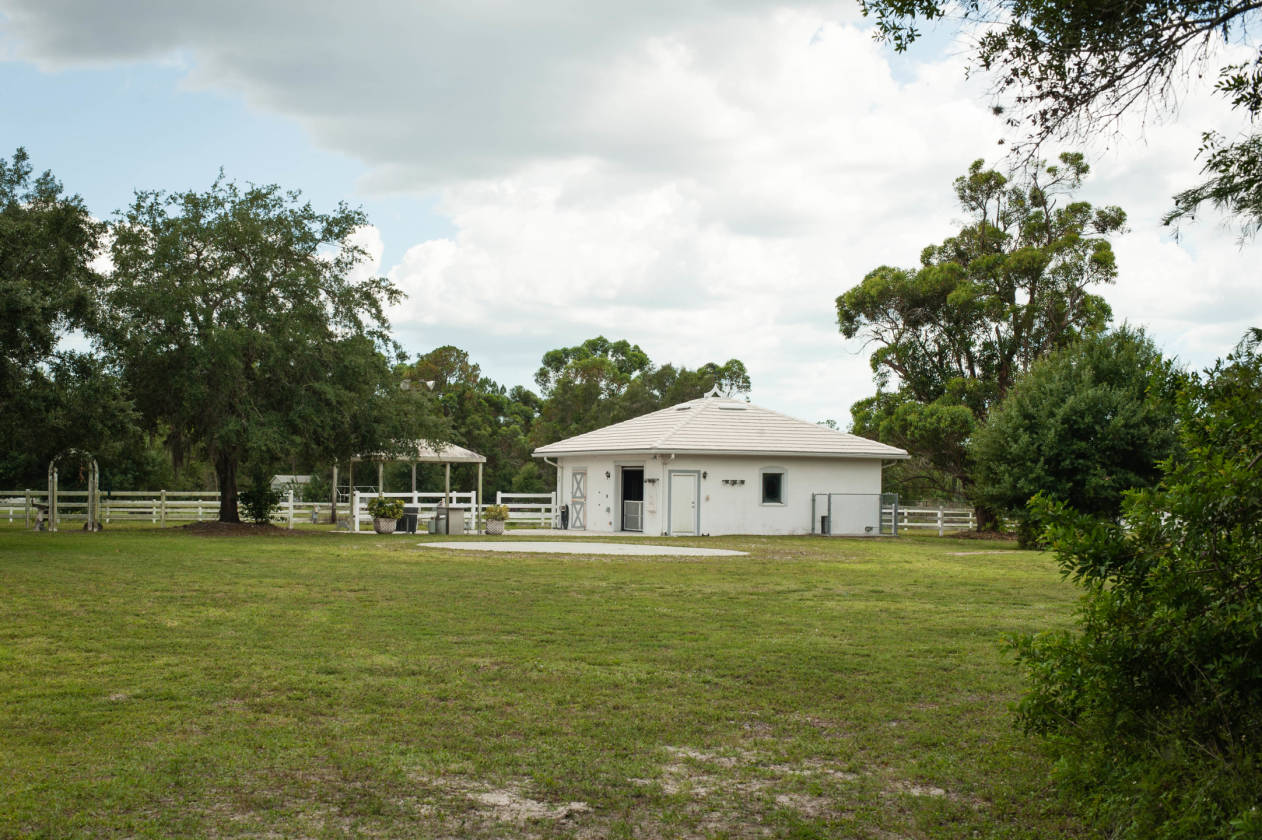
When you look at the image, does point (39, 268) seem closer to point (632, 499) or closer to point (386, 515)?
point (386, 515)

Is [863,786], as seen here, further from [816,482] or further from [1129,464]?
[816,482]

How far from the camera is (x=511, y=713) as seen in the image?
6883 mm

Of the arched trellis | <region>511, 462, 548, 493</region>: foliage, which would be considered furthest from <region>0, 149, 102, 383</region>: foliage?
<region>511, 462, 548, 493</region>: foliage

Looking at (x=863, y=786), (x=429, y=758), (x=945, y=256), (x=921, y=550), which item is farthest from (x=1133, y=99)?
(x=945, y=256)

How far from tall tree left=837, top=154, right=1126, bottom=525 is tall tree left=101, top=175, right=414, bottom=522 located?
17.7 m

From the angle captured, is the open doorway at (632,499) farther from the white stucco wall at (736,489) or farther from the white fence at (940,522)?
the white fence at (940,522)

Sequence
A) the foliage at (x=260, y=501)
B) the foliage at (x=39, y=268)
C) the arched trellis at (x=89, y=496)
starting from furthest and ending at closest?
1. the foliage at (x=260, y=501)
2. the arched trellis at (x=89, y=496)
3. the foliage at (x=39, y=268)

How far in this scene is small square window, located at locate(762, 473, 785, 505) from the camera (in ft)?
102

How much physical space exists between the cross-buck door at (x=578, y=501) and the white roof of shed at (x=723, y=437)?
981mm

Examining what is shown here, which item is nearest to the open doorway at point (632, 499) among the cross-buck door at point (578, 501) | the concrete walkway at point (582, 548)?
the cross-buck door at point (578, 501)

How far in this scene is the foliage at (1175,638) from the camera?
4434 millimetres

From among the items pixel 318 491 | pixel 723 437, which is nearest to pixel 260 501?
pixel 723 437

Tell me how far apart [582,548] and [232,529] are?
34.8 ft

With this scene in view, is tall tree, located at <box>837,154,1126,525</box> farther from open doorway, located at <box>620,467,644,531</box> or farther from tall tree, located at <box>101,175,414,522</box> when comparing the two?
tall tree, located at <box>101,175,414,522</box>
